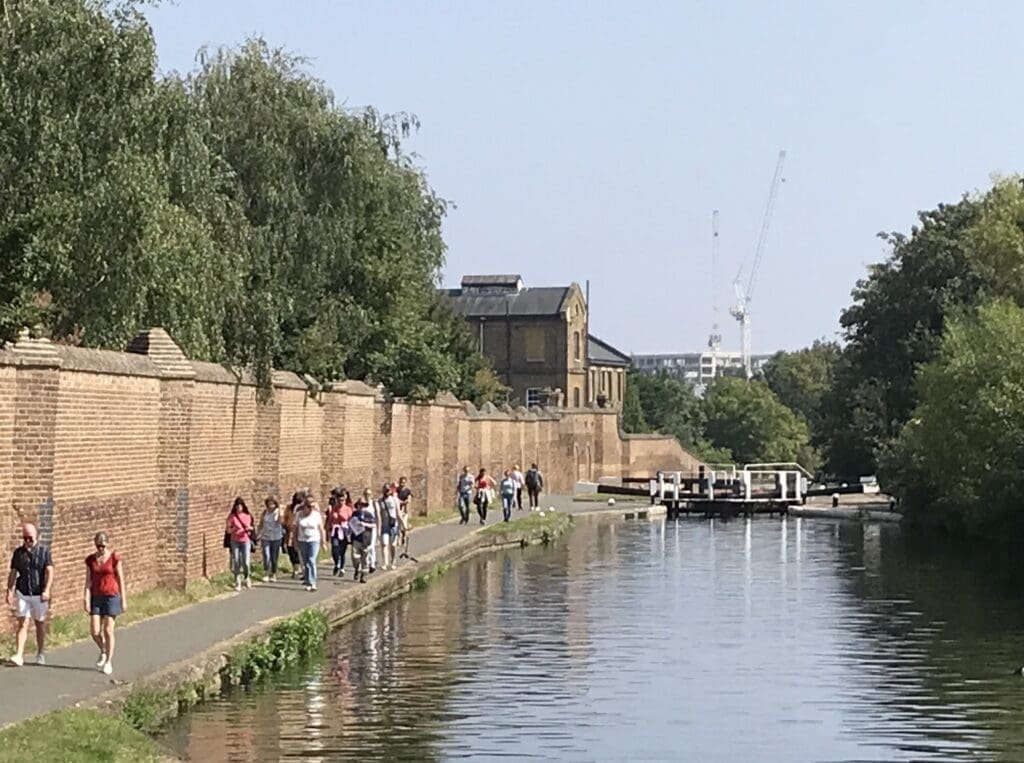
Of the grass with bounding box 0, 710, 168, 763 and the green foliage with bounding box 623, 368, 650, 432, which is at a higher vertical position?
the green foliage with bounding box 623, 368, 650, 432

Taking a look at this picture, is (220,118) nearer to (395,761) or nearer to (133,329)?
(133,329)

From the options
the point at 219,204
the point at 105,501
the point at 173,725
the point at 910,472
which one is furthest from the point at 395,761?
the point at 910,472

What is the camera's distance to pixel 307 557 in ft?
113

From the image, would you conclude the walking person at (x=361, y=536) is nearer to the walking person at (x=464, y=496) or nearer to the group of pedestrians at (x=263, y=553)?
the group of pedestrians at (x=263, y=553)

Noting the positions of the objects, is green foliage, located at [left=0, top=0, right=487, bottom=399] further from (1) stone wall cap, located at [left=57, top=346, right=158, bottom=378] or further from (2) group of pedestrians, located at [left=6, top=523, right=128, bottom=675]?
(2) group of pedestrians, located at [left=6, top=523, right=128, bottom=675]

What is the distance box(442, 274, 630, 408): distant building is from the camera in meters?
127

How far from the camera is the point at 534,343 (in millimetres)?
127375

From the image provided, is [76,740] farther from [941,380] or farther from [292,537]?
[941,380]

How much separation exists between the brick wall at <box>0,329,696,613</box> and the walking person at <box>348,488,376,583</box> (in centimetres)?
219

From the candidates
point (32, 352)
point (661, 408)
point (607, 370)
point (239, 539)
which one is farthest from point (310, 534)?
point (661, 408)

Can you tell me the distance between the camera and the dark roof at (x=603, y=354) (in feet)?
449

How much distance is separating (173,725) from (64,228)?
1059cm

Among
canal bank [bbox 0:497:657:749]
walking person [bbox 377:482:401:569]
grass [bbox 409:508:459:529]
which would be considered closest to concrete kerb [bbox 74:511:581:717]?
canal bank [bbox 0:497:657:749]

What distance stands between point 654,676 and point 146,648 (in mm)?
6735
